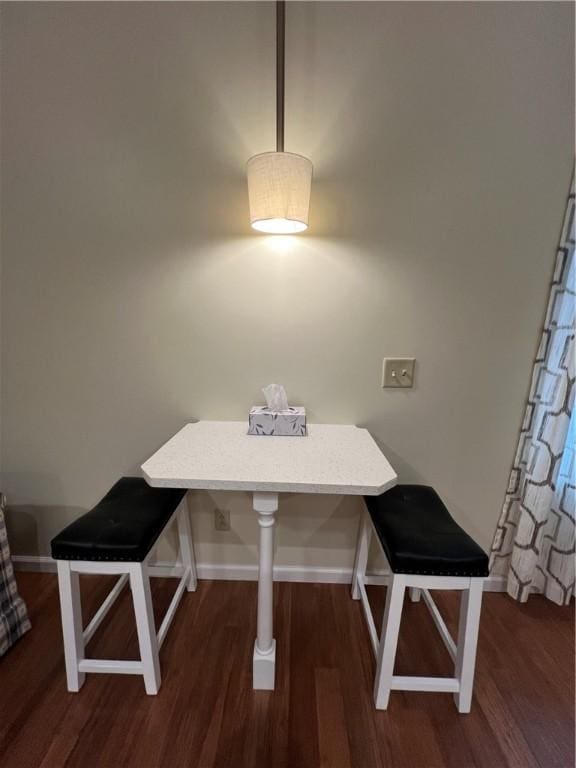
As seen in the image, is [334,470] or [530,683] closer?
[334,470]

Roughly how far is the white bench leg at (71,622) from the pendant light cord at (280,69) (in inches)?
63.7

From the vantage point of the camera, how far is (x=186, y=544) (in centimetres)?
162

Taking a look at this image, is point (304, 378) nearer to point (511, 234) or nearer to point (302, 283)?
point (302, 283)

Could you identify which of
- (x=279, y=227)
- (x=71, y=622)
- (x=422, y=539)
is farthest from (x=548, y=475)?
(x=71, y=622)

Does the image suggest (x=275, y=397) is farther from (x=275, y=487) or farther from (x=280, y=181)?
(x=280, y=181)

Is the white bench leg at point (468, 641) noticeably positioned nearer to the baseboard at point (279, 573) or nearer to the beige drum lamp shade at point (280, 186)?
the baseboard at point (279, 573)

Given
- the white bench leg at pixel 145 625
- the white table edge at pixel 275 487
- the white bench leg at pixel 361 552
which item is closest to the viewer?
the white table edge at pixel 275 487

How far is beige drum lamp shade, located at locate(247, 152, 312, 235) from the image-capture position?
1.15 m

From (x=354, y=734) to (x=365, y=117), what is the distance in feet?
7.10

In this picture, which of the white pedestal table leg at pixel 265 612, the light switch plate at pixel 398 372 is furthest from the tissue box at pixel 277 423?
the light switch plate at pixel 398 372

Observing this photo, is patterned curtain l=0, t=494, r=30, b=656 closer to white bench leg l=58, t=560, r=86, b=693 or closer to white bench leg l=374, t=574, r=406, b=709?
white bench leg l=58, t=560, r=86, b=693

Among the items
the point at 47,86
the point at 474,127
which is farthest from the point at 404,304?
the point at 47,86

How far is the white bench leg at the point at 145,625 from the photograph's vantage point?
44.0 inches

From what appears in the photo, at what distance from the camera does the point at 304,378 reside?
156cm
